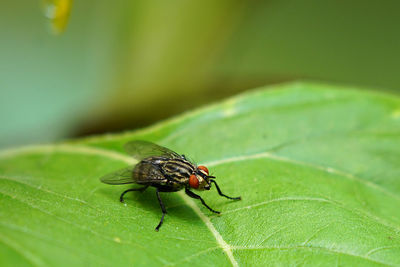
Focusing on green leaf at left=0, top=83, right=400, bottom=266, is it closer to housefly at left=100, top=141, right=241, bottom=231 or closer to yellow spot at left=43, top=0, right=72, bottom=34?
housefly at left=100, top=141, right=241, bottom=231

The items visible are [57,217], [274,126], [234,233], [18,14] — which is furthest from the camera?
[18,14]

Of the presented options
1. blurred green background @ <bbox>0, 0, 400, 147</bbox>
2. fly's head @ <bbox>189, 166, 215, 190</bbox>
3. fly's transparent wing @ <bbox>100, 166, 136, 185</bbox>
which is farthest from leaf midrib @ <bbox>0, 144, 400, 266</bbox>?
blurred green background @ <bbox>0, 0, 400, 147</bbox>

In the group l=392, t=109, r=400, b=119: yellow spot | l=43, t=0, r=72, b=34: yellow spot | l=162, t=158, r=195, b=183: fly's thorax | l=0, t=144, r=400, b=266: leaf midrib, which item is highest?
l=43, t=0, r=72, b=34: yellow spot

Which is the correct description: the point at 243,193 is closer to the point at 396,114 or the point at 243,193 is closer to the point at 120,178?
the point at 120,178

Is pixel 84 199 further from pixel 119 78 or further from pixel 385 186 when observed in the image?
pixel 119 78

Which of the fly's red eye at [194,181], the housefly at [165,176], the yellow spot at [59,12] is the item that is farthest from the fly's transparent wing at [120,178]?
the yellow spot at [59,12]

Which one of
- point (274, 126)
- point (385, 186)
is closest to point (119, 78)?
point (274, 126)
